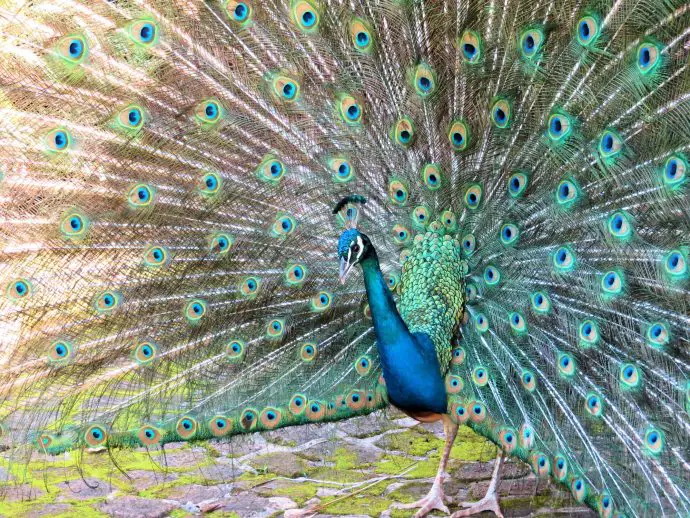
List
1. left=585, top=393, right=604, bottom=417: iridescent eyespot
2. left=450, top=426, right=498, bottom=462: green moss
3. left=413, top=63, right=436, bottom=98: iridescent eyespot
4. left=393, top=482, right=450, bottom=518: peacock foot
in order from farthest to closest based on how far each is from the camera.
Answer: left=450, top=426, right=498, bottom=462: green moss → left=393, top=482, right=450, bottom=518: peacock foot → left=413, top=63, right=436, bottom=98: iridescent eyespot → left=585, top=393, right=604, bottom=417: iridescent eyespot

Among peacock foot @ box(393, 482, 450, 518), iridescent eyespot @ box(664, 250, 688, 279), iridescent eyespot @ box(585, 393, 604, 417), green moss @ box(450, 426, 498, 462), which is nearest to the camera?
iridescent eyespot @ box(664, 250, 688, 279)

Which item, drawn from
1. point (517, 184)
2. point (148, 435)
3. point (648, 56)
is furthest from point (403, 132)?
point (148, 435)

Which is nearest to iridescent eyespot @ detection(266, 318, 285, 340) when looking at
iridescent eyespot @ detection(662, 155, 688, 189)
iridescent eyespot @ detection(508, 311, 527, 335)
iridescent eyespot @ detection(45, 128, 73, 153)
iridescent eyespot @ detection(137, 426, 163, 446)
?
iridescent eyespot @ detection(137, 426, 163, 446)

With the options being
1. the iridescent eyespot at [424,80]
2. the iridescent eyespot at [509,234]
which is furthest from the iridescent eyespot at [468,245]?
the iridescent eyespot at [424,80]

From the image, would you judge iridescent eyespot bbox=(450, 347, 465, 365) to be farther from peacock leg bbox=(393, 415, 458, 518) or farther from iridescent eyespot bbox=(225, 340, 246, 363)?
iridescent eyespot bbox=(225, 340, 246, 363)

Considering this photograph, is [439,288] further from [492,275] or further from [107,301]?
[107,301]

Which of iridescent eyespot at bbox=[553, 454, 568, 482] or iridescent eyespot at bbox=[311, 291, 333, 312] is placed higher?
iridescent eyespot at bbox=[311, 291, 333, 312]

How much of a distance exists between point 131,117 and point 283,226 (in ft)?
2.21

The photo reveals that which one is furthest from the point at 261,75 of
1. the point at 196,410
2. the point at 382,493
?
the point at 382,493

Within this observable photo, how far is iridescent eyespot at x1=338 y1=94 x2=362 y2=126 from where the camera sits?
2977mm

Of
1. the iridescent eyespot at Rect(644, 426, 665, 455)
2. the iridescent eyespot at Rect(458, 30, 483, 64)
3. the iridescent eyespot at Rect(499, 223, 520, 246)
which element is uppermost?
the iridescent eyespot at Rect(458, 30, 483, 64)

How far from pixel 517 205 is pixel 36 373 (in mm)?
1832

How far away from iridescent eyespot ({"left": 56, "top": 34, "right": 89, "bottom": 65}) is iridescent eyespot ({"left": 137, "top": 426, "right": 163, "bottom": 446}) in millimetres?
1332

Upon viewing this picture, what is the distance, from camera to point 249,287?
10.4ft
